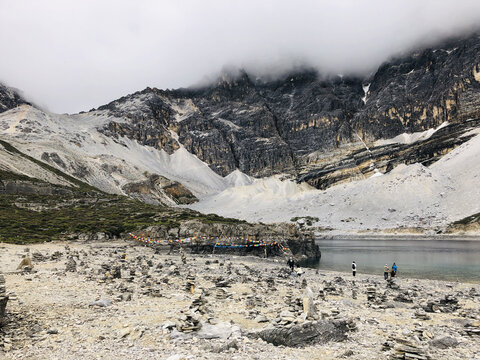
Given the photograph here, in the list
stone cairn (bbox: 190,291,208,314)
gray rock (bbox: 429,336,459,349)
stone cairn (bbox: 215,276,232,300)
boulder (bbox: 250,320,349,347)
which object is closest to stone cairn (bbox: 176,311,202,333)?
stone cairn (bbox: 190,291,208,314)

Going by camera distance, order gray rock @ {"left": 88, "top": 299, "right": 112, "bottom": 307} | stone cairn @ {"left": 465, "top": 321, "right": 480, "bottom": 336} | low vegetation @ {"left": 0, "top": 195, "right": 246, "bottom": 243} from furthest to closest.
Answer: low vegetation @ {"left": 0, "top": 195, "right": 246, "bottom": 243} → gray rock @ {"left": 88, "top": 299, "right": 112, "bottom": 307} → stone cairn @ {"left": 465, "top": 321, "right": 480, "bottom": 336}

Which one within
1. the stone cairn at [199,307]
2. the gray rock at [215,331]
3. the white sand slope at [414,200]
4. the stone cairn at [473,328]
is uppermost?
the white sand slope at [414,200]

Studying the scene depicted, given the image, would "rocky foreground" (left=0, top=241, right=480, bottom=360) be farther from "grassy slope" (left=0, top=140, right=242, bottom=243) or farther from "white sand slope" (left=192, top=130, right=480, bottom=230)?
"white sand slope" (left=192, top=130, right=480, bottom=230)

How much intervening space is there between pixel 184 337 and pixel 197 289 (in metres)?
8.58

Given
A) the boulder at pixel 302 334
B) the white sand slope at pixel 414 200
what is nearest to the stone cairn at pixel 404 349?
the boulder at pixel 302 334

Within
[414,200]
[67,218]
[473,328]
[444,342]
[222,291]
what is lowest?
[473,328]

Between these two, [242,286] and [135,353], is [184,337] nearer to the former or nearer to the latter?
[135,353]

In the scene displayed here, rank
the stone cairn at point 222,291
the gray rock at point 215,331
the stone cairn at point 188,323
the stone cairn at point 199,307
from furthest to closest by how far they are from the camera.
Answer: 1. the stone cairn at point 222,291
2. the stone cairn at point 199,307
3. the stone cairn at point 188,323
4. the gray rock at point 215,331

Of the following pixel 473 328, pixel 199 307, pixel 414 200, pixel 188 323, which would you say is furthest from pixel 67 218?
pixel 414 200

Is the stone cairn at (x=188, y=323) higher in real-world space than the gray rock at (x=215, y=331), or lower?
higher

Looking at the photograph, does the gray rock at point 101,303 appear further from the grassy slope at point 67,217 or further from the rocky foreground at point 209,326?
the grassy slope at point 67,217

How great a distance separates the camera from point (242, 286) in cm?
2095

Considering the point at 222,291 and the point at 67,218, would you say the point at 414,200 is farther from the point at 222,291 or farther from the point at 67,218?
the point at 222,291

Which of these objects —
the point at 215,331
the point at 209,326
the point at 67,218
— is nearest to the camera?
the point at 215,331
